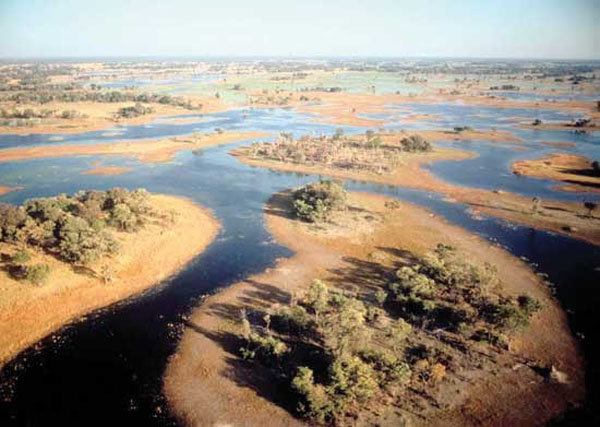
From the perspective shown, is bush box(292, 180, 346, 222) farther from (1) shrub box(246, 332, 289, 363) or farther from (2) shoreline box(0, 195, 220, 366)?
(1) shrub box(246, 332, 289, 363)

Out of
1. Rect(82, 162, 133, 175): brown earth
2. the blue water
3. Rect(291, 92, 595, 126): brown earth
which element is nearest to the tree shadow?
the blue water

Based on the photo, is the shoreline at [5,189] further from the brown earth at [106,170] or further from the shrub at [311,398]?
A: the shrub at [311,398]

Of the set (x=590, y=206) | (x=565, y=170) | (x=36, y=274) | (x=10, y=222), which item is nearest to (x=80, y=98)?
(x=10, y=222)

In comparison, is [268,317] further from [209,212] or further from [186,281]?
[209,212]

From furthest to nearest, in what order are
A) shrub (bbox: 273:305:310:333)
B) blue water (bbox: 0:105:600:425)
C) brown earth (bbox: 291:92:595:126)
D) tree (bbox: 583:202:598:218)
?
1. brown earth (bbox: 291:92:595:126)
2. tree (bbox: 583:202:598:218)
3. shrub (bbox: 273:305:310:333)
4. blue water (bbox: 0:105:600:425)

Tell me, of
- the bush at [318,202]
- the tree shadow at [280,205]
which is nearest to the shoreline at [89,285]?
Result: the tree shadow at [280,205]

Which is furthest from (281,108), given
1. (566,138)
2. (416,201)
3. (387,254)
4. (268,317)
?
(268,317)

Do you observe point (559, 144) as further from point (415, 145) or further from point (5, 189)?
point (5, 189)
